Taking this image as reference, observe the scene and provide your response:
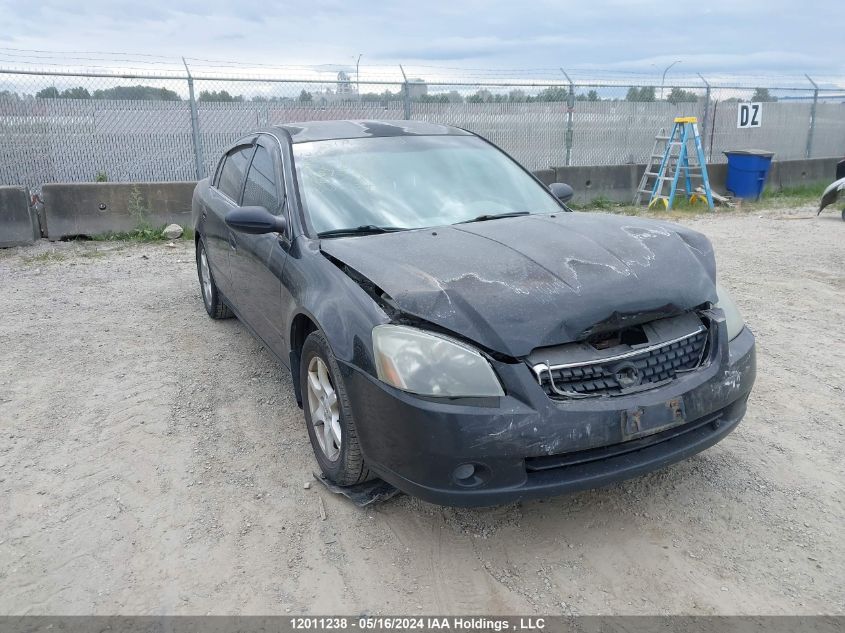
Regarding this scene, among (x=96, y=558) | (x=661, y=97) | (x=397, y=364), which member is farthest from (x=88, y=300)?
(x=661, y=97)

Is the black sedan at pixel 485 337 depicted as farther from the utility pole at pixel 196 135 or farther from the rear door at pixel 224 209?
the utility pole at pixel 196 135

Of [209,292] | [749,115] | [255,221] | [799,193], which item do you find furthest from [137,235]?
[749,115]

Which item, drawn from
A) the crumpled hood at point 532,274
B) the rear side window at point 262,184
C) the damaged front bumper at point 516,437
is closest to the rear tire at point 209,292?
the rear side window at point 262,184

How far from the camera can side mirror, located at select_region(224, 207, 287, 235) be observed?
3.55 meters

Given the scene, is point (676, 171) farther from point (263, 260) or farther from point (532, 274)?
point (532, 274)

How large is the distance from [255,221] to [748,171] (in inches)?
472

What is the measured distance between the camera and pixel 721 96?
49.9ft

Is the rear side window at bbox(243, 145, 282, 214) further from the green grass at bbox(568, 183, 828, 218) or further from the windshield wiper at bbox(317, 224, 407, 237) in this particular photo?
the green grass at bbox(568, 183, 828, 218)

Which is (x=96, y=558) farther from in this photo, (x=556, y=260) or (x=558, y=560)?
(x=556, y=260)

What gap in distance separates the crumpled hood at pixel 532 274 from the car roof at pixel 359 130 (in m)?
1.10

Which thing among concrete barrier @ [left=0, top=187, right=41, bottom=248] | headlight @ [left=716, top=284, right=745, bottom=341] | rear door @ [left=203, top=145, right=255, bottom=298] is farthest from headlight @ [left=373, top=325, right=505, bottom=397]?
concrete barrier @ [left=0, top=187, right=41, bottom=248]

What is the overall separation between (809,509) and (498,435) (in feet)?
5.29

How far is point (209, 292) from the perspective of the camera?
19.2ft

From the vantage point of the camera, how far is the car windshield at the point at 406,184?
3654mm
